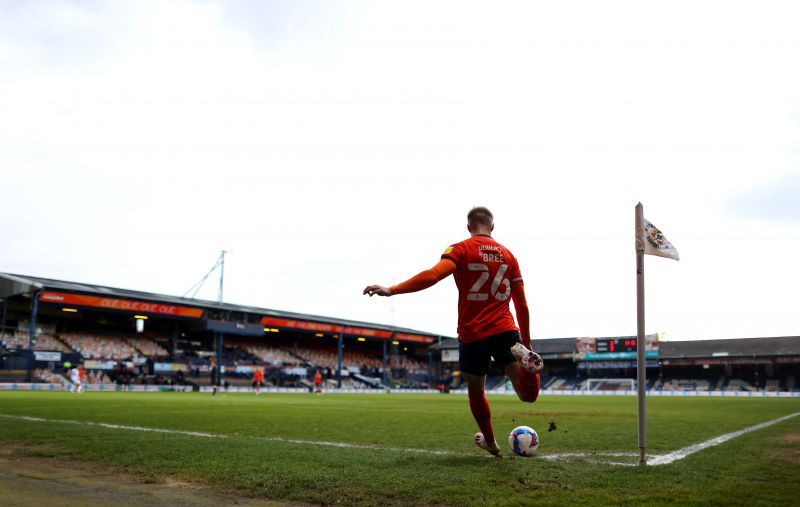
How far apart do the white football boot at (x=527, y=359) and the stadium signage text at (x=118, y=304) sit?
4749cm

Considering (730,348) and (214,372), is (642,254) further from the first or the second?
(730,348)

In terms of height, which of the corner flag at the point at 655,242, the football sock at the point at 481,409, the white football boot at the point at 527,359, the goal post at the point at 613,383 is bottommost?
the goal post at the point at 613,383

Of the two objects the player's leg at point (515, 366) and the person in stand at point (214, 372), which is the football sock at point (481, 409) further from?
the person in stand at point (214, 372)

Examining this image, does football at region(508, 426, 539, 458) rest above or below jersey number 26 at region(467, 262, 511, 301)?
below

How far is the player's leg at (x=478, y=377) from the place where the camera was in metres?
6.25

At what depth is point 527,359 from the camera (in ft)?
19.1

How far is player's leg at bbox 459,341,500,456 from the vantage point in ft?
20.5

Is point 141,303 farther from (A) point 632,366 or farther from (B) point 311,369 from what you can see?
(A) point 632,366

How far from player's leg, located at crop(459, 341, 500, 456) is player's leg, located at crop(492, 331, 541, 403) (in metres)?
0.13

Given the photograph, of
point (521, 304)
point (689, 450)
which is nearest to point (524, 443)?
point (521, 304)

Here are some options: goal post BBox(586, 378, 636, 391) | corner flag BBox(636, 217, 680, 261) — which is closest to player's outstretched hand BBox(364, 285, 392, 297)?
corner flag BBox(636, 217, 680, 261)

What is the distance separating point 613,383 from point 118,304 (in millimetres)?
48205

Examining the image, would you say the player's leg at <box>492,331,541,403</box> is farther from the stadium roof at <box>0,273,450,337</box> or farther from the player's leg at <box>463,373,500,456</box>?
the stadium roof at <box>0,273,450,337</box>

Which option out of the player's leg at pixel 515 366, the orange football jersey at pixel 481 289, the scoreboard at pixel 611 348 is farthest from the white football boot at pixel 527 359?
the scoreboard at pixel 611 348
